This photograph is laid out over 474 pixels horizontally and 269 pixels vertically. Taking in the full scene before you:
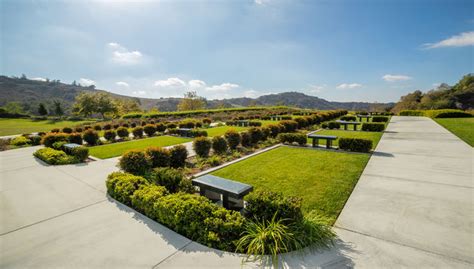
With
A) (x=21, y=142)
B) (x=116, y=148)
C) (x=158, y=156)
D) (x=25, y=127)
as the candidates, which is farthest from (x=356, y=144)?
(x=25, y=127)

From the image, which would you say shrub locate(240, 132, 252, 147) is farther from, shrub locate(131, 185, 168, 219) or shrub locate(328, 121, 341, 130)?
shrub locate(328, 121, 341, 130)

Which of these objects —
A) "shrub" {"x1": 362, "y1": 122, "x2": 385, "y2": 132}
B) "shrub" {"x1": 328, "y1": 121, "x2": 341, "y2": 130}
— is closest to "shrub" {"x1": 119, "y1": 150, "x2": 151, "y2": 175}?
"shrub" {"x1": 328, "y1": 121, "x2": 341, "y2": 130}

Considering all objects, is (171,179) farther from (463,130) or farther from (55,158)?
(463,130)

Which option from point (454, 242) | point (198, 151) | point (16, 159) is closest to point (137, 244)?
point (454, 242)

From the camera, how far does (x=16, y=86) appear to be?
72812 millimetres

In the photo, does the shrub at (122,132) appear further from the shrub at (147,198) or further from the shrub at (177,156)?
the shrub at (147,198)

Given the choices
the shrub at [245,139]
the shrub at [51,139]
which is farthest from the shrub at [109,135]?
the shrub at [245,139]

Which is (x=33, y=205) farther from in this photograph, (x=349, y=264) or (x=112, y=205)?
(x=349, y=264)

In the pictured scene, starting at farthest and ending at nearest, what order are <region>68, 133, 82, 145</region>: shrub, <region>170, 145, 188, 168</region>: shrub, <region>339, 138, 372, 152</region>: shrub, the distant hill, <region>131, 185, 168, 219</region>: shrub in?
the distant hill → <region>68, 133, 82, 145</region>: shrub → <region>339, 138, 372, 152</region>: shrub → <region>170, 145, 188, 168</region>: shrub → <region>131, 185, 168, 219</region>: shrub

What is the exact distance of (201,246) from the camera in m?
2.94

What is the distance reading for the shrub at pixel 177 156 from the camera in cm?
712

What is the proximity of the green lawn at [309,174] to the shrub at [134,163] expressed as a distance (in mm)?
2159

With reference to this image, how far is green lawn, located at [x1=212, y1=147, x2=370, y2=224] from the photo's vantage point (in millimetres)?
4332

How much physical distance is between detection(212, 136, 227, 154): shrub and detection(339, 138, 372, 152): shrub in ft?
17.0
